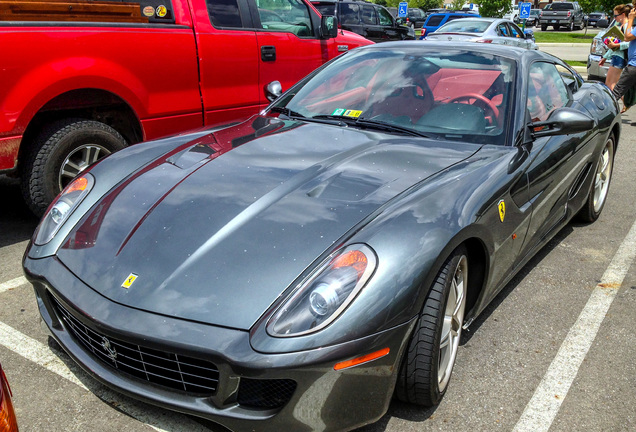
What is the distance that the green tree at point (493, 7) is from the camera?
34.5 metres

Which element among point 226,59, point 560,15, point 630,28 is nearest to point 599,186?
point 226,59

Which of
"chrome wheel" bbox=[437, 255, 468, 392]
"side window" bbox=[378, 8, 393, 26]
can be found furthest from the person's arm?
"chrome wheel" bbox=[437, 255, 468, 392]

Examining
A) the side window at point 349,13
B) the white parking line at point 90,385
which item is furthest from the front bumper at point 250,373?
the side window at point 349,13

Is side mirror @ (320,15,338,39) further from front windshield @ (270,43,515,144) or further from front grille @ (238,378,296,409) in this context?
front grille @ (238,378,296,409)

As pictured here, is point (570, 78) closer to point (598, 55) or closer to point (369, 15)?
point (598, 55)

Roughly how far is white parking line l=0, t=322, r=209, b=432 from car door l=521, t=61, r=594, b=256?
6.38ft

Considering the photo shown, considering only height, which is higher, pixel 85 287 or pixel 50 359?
pixel 85 287

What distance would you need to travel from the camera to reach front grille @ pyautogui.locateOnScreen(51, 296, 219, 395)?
2.08 m

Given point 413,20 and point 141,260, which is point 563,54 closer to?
point 413,20

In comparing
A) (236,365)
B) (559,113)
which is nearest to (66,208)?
(236,365)

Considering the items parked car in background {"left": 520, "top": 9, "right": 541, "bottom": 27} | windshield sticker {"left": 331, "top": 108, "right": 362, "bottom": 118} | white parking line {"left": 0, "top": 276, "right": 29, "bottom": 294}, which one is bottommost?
parked car in background {"left": 520, "top": 9, "right": 541, "bottom": 27}

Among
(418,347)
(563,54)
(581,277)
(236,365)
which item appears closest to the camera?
(236,365)

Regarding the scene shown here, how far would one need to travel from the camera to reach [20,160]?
170 inches

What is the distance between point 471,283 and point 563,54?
22051 mm
